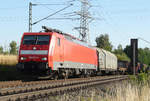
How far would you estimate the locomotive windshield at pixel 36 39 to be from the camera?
59.7ft

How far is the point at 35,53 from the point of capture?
17.8 m

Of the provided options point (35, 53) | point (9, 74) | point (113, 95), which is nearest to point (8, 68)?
point (9, 74)

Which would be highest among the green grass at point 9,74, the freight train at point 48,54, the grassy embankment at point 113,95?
the freight train at point 48,54

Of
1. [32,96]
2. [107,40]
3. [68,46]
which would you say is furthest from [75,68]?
[107,40]

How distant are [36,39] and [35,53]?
3.99 ft

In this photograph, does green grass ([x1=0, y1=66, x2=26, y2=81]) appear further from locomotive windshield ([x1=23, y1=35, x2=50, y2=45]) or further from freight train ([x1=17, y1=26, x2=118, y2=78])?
locomotive windshield ([x1=23, y1=35, x2=50, y2=45])

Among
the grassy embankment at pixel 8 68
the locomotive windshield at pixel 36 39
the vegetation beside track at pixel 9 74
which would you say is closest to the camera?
the locomotive windshield at pixel 36 39

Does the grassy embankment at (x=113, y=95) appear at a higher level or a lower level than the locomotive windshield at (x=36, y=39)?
lower

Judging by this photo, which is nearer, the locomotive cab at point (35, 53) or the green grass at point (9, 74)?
the locomotive cab at point (35, 53)

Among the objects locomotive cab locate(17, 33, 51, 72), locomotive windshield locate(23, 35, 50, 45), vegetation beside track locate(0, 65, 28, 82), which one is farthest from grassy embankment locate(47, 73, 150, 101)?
vegetation beside track locate(0, 65, 28, 82)

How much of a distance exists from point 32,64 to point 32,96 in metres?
7.43

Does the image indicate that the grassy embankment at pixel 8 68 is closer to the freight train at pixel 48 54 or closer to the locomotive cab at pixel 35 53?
the locomotive cab at pixel 35 53

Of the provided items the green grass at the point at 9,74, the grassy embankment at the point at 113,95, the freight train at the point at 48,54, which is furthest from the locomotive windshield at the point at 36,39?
the grassy embankment at the point at 113,95

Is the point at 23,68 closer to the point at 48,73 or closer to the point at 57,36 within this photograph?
the point at 48,73
